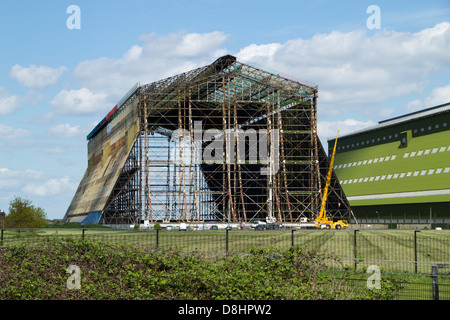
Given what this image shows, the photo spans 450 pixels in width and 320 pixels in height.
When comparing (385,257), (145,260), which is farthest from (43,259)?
(385,257)

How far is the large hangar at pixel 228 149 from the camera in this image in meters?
81.3

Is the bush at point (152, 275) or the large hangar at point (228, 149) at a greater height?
the large hangar at point (228, 149)

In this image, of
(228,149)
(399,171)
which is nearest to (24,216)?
(228,149)

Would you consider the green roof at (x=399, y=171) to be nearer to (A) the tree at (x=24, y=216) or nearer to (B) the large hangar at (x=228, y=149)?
(B) the large hangar at (x=228, y=149)

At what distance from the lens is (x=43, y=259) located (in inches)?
617

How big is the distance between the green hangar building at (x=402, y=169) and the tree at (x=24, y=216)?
53.7 metres

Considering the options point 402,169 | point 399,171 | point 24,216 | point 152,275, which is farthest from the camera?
point 399,171

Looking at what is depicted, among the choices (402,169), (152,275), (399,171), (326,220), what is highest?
(402,169)

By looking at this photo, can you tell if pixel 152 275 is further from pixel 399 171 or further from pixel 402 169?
pixel 399 171

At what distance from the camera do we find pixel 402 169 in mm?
91188

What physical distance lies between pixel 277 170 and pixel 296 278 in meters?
68.1

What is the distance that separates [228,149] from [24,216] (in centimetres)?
2954

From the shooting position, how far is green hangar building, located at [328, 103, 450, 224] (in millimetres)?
82875

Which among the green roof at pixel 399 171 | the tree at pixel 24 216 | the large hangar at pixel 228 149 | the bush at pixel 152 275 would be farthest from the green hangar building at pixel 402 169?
the bush at pixel 152 275
